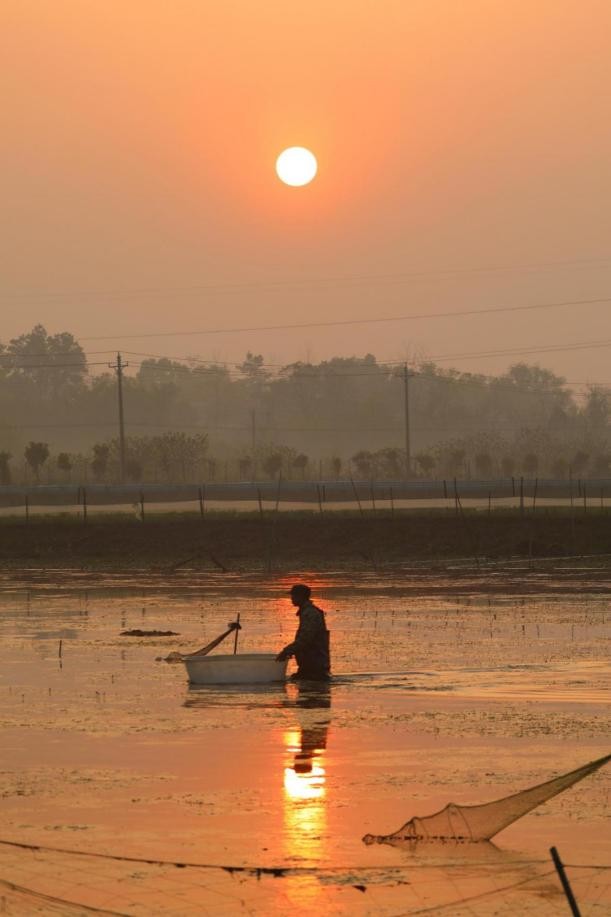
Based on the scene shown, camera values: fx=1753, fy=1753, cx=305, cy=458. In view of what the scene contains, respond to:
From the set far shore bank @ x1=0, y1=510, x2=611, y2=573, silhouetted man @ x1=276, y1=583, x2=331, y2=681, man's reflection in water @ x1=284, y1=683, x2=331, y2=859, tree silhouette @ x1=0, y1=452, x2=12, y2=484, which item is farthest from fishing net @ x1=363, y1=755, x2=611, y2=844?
tree silhouette @ x1=0, y1=452, x2=12, y2=484

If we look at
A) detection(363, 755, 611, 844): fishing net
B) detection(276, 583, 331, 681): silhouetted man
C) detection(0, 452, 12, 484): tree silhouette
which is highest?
detection(0, 452, 12, 484): tree silhouette

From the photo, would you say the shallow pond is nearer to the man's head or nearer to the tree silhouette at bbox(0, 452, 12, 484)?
the man's head

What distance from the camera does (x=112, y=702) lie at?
20812mm

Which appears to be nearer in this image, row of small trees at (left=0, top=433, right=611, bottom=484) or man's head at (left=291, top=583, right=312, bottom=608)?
man's head at (left=291, top=583, right=312, bottom=608)

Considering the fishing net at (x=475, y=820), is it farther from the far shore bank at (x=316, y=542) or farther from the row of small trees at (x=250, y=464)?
the row of small trees at (x=250, y=464)

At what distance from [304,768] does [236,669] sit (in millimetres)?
5925

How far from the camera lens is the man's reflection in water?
13.1 meters

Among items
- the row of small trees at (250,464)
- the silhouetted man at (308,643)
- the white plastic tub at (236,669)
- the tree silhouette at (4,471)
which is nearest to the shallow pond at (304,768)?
the white plastic tub at (236,669)

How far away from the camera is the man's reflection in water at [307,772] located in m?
13.1

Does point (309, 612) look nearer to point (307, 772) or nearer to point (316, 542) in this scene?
point (307, 772)

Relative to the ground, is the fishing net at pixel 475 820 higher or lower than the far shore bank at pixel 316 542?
lower

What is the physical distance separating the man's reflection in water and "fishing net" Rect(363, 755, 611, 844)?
27.9 inches

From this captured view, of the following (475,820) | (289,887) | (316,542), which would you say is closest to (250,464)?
(316,542)

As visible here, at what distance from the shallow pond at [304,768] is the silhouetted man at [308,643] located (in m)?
0.42
